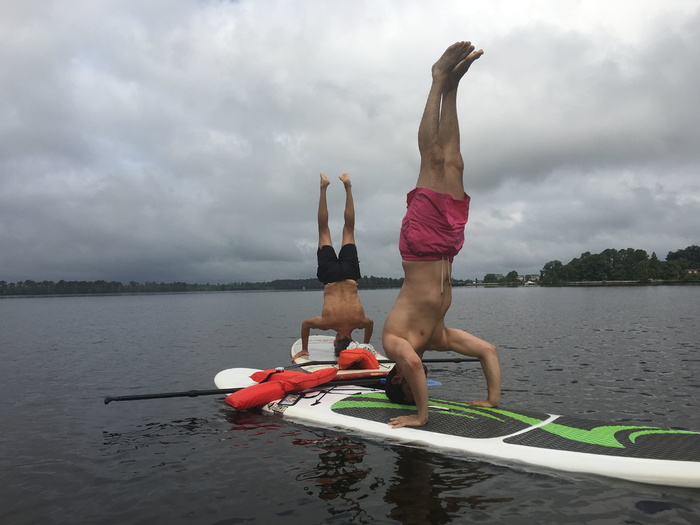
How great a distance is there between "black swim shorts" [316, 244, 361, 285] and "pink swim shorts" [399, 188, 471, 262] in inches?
353

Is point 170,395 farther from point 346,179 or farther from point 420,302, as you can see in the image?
point 346,179

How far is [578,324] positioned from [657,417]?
28.9 metres

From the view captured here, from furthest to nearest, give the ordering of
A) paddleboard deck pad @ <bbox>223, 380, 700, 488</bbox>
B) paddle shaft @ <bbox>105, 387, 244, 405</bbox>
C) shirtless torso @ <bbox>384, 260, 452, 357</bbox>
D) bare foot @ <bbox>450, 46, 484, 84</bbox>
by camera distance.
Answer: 1. paddle shaft @ <bbox>105, 387, 244, 405</bbox>
2. shirtless torso @ <bbox>384, 260, 452, 357</bbox>
3. bare foot @ <bbox>450, 46, 484, 84</bbox>
4. paddleboard deck pad @ <bbox>223, 380, 700, 488</bbox>

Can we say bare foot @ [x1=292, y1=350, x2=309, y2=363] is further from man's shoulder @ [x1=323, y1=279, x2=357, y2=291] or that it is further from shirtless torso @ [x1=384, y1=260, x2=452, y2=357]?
shirtless torso @ [x1=384, y1=260, x2=452, y2=357]

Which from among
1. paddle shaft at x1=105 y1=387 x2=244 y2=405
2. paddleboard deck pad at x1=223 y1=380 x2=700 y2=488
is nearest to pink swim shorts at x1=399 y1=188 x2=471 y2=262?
paddleboard deck pad at x1=223 y1=380 x2=700 y2=488

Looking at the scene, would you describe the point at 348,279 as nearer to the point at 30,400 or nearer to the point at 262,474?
the point at 262,474

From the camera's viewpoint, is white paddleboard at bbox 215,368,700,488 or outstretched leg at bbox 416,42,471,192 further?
outstretched leg at bbox 416,42,471,192

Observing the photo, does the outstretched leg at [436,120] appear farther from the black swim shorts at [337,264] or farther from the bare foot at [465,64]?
the black swim shorts at [337,264]

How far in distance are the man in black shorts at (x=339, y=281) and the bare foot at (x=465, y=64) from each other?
8950 millimetres

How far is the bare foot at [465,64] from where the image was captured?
5.91m

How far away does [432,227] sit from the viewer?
6.27 m

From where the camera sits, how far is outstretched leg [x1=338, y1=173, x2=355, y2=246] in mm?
15016

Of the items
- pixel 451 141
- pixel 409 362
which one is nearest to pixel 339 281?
pixel 409 362

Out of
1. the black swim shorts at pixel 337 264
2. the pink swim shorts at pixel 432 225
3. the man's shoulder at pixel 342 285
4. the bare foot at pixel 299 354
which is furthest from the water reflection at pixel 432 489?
the black swim shorts at pixel 337 264
